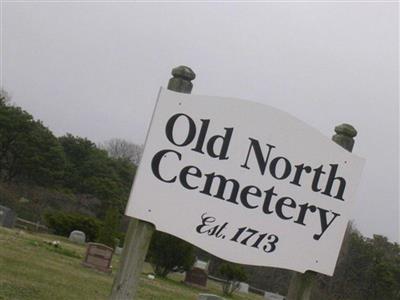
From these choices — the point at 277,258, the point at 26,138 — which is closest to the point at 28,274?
the point at 277,258

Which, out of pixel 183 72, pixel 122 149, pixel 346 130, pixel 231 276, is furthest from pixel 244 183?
pixel 122 149

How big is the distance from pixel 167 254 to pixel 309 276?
62.7ft

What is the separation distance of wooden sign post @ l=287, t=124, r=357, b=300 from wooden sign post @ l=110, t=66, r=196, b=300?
52.2 inches

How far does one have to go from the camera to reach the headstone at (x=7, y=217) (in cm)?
2666

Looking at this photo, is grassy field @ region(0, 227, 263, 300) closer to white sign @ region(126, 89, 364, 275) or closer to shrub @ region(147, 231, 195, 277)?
shrub @ region(147, 231, 195, 277)

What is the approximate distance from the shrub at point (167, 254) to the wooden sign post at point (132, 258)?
19.1 m

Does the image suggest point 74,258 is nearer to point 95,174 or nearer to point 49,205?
point 49,205

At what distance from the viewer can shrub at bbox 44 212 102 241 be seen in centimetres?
3234

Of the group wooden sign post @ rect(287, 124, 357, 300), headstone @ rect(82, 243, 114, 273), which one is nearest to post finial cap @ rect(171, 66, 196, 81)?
wooden sign post @ rect(287, 124, 357, 300)

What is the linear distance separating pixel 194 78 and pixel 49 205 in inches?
1678

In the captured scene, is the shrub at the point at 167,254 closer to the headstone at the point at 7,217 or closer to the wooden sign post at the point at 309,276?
the headstone at the point at 7,217

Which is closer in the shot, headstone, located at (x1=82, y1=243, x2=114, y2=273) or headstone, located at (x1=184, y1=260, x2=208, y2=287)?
headstone, located at (x1=82, y1=243, x2=114, y2=273)

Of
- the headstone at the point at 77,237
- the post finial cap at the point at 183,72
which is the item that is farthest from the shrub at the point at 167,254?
the post finial cap at the point at 183,72

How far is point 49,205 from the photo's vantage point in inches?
1799
